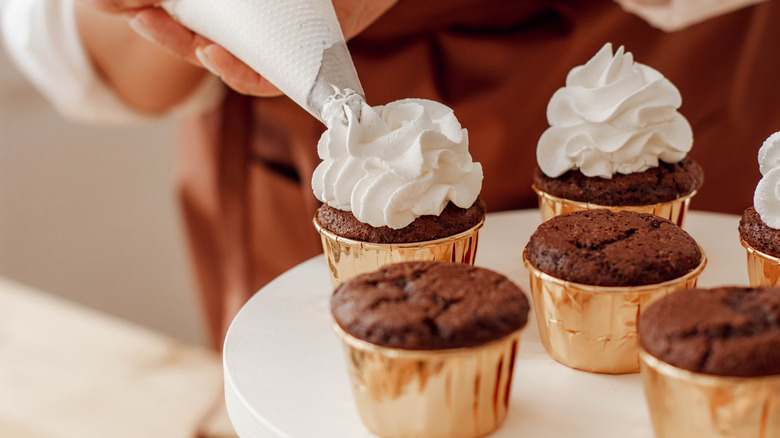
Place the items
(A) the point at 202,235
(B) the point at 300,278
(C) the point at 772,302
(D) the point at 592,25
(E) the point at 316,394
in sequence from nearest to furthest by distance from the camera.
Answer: (C) the point at 772,302
(E) the point at 316,394
(B) the point at 300,278
(D) the point at 592,25
(A) the point at 202,235

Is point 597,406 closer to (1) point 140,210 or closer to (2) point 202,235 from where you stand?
(2) point 202,235

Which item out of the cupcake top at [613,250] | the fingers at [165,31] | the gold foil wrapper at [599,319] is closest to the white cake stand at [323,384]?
the gold foil wrapper at [599,319]

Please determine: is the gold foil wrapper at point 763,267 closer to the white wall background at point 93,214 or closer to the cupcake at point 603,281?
the cupcake at point 603,281

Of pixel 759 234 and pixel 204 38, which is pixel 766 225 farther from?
pixel 204 38

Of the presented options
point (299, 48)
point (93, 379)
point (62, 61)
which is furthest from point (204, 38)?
point (93, 379)

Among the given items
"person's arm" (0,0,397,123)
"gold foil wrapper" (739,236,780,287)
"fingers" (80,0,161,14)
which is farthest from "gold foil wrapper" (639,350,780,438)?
"person's arm" (0,0,397,123)

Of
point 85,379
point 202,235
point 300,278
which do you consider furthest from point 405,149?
point 85,379
